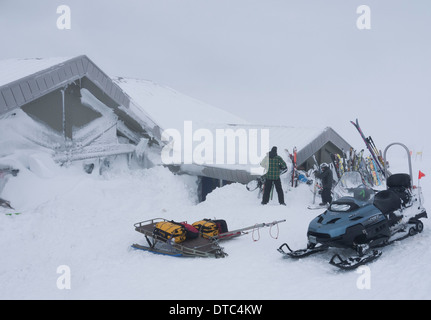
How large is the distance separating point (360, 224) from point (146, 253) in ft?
13.5

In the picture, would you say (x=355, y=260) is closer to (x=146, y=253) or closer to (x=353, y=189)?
(x=353, y=189)

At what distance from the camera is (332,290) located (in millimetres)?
4711

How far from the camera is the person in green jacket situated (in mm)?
10531

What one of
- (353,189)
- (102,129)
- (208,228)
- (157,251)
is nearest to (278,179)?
(208,228)

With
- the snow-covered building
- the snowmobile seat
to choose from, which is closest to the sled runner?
the snowmobile seat

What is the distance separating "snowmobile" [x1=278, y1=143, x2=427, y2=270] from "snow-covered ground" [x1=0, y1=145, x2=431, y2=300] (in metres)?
0.19

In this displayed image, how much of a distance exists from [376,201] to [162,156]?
9.00 m

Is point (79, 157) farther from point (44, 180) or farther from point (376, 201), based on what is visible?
point (376, 201)

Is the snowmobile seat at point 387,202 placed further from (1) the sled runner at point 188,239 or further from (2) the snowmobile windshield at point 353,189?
(1) the sled runner at point 188,239

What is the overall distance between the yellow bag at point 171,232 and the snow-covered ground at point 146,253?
1.42 feet

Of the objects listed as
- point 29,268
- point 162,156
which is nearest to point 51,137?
point 162,156

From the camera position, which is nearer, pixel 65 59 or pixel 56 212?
pixel 56 212

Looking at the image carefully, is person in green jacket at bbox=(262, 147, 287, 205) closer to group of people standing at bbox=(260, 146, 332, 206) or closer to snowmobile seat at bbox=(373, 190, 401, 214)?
group of people standing at bbox=(260, 146, 332, 206)

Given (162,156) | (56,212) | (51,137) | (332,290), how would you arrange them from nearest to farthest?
(332,290) → (56,212) → (51,137) → (162,156)
